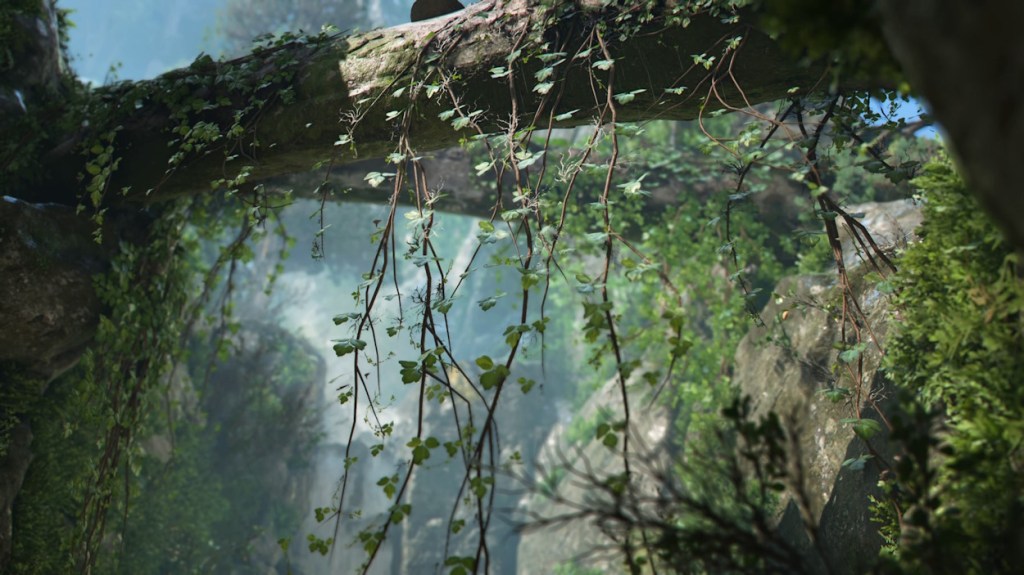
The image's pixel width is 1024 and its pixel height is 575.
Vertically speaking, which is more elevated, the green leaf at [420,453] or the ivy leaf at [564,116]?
the ivy leaf at [564,116]

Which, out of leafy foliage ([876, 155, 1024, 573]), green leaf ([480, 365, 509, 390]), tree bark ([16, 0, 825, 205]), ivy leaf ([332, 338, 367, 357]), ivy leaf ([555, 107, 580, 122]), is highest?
tree bark ([16, 0, 825, 205])

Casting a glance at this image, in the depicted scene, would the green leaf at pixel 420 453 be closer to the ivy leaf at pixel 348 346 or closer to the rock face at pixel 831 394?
the ivy leaf at pixel 348 346

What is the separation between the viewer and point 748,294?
8.09 feet

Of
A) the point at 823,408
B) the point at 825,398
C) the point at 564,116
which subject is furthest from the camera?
the point at 823,408

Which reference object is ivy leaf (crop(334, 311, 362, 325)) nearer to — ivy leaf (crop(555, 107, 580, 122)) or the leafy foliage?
ivy leaf (crop(555, 107, 580, 122))

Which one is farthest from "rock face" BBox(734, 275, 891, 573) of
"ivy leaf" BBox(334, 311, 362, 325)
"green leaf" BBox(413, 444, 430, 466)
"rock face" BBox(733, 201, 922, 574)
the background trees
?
"ivy leaf" BBox(334, 311, 362, 325)

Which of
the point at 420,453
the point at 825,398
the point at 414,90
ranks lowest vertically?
the point at 420,453

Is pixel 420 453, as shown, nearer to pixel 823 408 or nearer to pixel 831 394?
pixel 831 394

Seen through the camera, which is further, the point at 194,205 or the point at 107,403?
the point at 194,205

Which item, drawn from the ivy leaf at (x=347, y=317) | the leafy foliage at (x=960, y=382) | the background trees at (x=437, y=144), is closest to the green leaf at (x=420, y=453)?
the background trees at (x=437, y=144)

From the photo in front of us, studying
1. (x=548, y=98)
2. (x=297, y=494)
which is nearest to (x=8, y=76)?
(x=548, y=98)

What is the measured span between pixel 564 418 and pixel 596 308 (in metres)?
18.9

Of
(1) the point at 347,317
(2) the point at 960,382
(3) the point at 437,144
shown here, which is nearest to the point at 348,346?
(1) the point at 347,317

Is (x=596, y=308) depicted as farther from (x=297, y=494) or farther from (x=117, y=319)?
(x=297, y=494)
